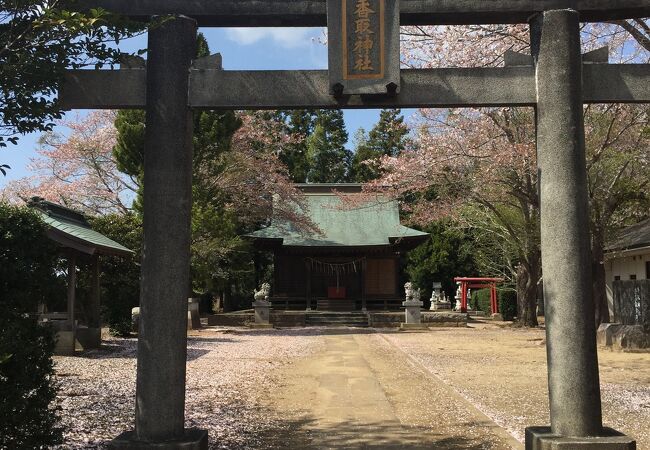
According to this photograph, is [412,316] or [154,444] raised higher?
[154,444]

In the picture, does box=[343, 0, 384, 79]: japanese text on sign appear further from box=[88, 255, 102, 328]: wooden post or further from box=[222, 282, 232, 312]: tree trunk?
box=[222, 282, 232, 312]: tree trunk

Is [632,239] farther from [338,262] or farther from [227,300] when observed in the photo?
[227,300]

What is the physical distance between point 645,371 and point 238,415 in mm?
8554

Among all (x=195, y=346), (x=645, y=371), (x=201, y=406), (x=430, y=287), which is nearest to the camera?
(x=201, y=406)

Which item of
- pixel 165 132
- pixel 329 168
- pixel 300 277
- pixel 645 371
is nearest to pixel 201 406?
pixel 165 132

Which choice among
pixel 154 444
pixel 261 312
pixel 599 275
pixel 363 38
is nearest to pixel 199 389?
pixel 154 444

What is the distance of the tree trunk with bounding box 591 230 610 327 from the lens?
55.9 ft

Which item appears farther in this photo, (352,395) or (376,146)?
(376,146)

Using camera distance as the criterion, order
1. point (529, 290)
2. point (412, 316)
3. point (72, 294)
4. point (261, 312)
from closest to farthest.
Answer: point (72, 294) < point (529, 290) < point (412, 316) < point (261, 312)

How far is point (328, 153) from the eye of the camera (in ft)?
168

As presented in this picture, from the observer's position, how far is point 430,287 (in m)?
40.3

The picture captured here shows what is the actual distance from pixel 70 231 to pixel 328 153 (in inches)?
1500

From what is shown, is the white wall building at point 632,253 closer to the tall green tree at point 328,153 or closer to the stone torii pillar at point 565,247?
the stone torii pillar at point 565,247

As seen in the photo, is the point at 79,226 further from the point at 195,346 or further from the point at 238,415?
the point at 238,415
